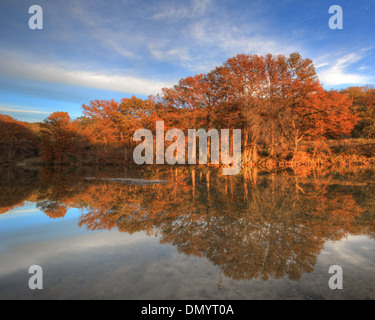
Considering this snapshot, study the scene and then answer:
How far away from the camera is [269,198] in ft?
21.8

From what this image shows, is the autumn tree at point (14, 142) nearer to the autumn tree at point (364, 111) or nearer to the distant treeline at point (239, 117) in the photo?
the distant treeline at point (239, 117)

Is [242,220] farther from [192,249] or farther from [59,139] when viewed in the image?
[59,139]

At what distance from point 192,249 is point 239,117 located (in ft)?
70.8

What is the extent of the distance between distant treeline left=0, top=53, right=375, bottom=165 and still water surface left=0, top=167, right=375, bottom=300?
1485 cm

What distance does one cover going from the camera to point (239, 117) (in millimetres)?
23516

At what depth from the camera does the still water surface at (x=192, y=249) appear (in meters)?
Result: 2.31

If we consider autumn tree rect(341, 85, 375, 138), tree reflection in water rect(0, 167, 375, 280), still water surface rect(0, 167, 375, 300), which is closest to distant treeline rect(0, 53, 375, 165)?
autumn tree rect(341, 85, 375, 138)

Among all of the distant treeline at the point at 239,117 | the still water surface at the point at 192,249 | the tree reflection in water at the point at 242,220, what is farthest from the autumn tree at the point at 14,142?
the still water surface at the point at 192,249

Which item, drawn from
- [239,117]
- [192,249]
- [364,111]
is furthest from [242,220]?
[364,111]

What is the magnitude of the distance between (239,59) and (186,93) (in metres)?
6.79

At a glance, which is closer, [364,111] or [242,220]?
[242,220]

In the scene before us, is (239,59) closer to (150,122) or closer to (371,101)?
(150,122)

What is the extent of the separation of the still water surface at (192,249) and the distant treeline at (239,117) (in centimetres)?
1485
